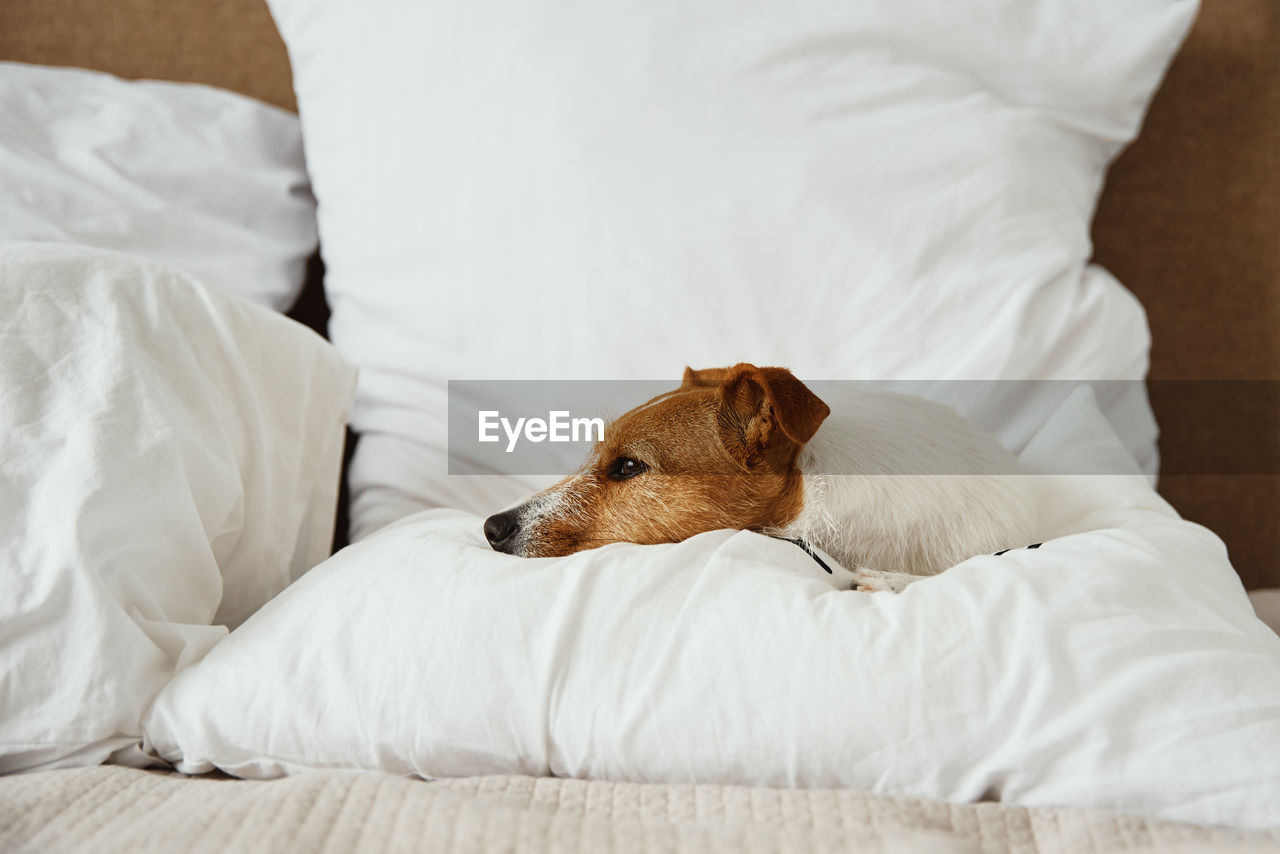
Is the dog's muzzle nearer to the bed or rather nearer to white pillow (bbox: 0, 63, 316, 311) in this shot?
white pillow (bbox: 0, 63, 316, 311)

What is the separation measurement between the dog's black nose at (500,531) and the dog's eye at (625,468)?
13cm

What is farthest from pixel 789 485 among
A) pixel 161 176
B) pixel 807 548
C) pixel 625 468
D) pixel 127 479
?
pixel 161 176

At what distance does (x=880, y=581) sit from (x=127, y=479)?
0.77 meters

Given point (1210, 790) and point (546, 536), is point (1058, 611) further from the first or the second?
point (546, 536)

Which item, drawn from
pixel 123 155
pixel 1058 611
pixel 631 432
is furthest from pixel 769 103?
pixel 123 155

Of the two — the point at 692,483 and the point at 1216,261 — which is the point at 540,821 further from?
the point at 1216,261

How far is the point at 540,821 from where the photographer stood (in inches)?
25.0

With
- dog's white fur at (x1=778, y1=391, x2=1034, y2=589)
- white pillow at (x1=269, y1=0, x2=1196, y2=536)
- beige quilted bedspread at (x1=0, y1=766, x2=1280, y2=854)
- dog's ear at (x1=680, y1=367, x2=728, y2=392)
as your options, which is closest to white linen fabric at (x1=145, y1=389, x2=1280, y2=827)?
beige quilted bedspread at (x1=0, y1=766, x2=1280, y2=854)

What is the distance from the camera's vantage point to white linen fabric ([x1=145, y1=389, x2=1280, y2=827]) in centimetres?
68

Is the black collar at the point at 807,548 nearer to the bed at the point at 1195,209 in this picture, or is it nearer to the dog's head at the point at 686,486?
the dog's head at the point at 686,486

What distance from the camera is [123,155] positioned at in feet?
4.83

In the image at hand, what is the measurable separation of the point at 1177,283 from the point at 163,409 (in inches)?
71.1

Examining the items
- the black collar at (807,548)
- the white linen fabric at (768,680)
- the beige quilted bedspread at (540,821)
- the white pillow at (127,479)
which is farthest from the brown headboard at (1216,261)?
the white pillow at (127,479)

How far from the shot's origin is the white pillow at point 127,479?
0.80 meters
